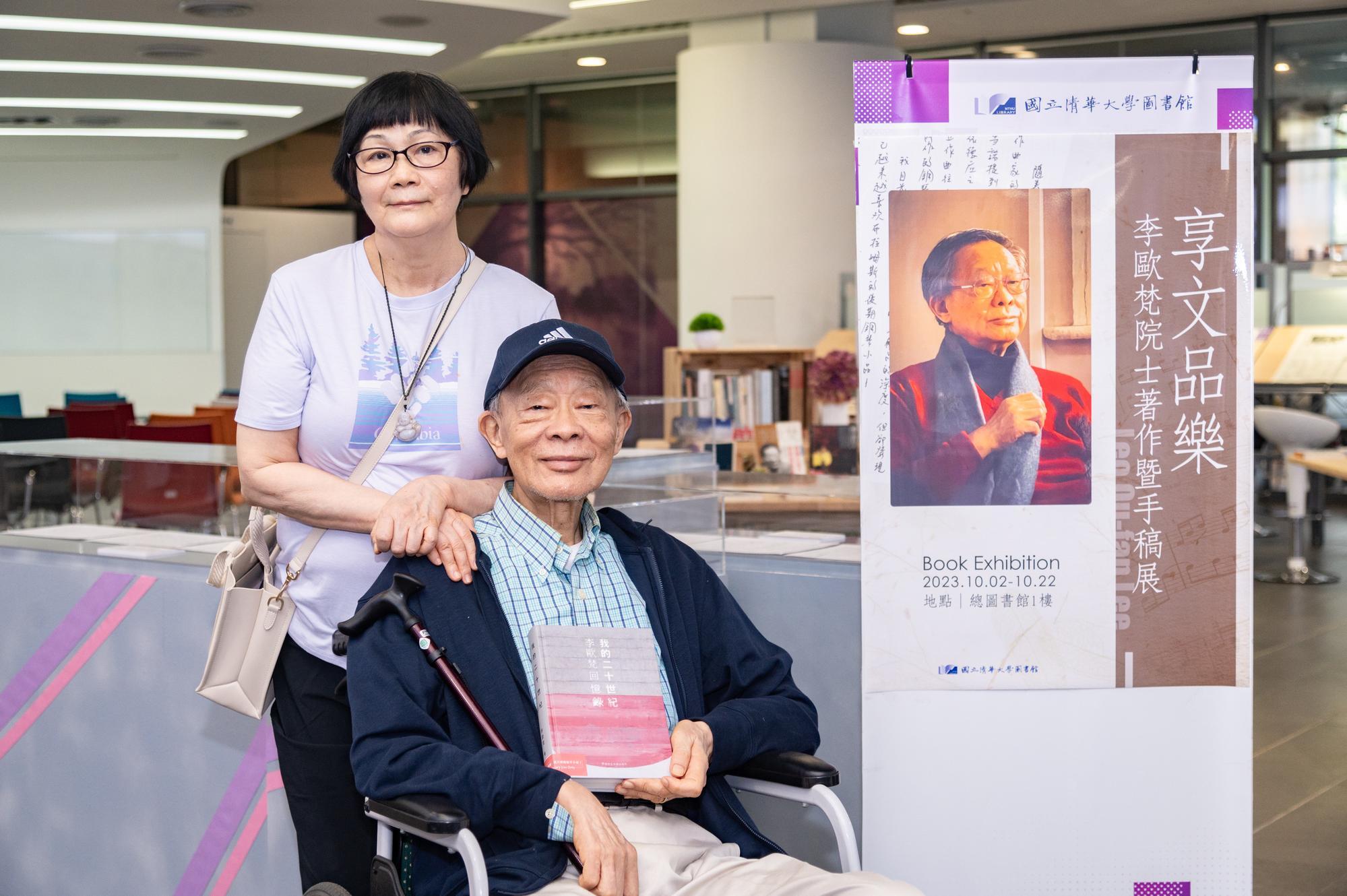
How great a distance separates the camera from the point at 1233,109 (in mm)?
2316

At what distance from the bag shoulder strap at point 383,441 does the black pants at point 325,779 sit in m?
0.15

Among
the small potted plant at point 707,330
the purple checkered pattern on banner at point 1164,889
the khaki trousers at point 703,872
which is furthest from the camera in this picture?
the small potted plant at point 707,330

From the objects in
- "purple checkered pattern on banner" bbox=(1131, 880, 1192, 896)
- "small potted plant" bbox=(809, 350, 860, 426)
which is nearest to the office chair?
"purple checkered pattern on banner" bbox=(1131, 880, 1192, 896)

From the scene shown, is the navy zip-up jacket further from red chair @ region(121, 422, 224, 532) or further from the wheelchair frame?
red chair @ region(121, 422, 224, 532)

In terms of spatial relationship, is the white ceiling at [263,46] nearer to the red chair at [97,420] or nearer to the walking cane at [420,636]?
the red chair at [97,420]

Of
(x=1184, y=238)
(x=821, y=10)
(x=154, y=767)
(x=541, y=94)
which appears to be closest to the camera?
(x=1184, y=238)

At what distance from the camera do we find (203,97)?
10.1 m

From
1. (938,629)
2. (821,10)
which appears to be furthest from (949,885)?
(821,10)

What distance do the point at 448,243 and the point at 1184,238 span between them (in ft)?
4.14

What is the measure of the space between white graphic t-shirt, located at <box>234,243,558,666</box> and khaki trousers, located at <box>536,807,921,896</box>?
52cm

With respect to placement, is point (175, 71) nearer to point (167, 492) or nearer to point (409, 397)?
point (167, 492)

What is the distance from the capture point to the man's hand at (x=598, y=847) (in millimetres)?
1771

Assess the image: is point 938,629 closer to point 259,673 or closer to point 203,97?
point 259,673

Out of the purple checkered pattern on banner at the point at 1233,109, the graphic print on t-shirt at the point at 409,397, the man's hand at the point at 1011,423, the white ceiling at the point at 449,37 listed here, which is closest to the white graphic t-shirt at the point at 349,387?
the graphic print on t-shirt at the point at 409,397
